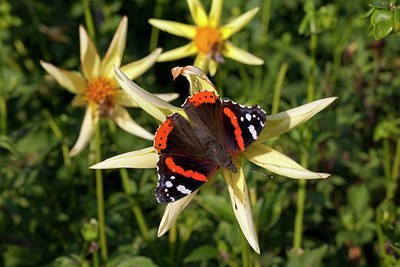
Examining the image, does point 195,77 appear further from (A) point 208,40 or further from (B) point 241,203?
(A) point 208,40

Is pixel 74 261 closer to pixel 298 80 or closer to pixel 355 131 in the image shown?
pixel 355 131

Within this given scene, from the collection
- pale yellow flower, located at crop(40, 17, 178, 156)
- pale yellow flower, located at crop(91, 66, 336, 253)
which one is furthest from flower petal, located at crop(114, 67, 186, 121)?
pale yellow flower, located at crop(40, 17, 178, 156)

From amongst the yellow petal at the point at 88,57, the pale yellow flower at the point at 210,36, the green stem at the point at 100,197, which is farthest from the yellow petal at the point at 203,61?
the green stem at the point at 100,197

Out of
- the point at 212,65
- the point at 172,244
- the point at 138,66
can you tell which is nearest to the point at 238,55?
the point at 212,65

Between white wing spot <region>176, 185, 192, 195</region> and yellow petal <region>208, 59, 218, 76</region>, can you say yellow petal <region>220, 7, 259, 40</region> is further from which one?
white wing spot <region>176, 185, 192, 195</region>

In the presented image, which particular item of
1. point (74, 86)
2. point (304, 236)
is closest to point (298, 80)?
point (304, 236)
